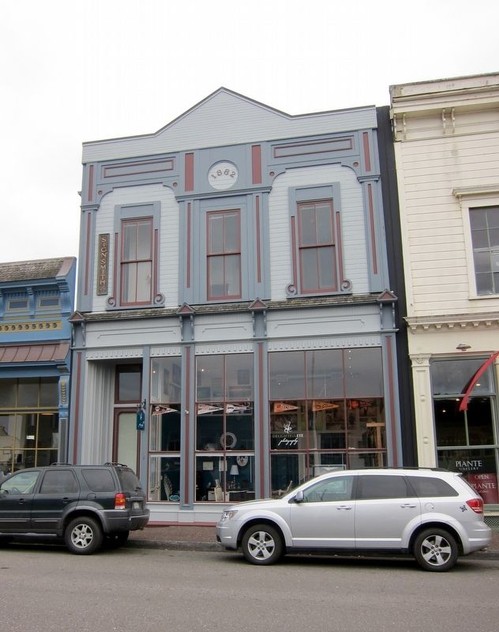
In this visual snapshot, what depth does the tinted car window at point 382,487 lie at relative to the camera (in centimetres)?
999

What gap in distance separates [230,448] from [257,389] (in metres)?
1.46

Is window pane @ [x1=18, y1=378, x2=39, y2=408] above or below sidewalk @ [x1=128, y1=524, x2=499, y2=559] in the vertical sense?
above

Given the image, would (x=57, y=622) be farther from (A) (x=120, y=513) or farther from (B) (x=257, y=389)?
(B) (x=257, y=389)

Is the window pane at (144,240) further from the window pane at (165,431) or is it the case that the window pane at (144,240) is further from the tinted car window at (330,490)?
the tinted car window at (330,490)

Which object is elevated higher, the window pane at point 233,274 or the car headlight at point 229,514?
the window pane at point 233,274

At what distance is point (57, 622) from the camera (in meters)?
6.66

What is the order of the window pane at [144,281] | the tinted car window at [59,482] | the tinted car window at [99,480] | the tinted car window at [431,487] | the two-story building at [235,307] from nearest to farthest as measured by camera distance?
the tinted car window at [431,487], the tinted car window at [99,480], the tinted car window at [59,482], the two-story building at [235,307], the window pane at [144,281]

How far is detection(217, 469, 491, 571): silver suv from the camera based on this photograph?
9.62 meters

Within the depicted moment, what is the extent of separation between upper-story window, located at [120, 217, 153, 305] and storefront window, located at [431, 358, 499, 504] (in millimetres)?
7017

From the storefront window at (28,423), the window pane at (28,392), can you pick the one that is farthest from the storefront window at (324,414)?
the window pane at (28,392)

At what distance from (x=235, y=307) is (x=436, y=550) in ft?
23.5

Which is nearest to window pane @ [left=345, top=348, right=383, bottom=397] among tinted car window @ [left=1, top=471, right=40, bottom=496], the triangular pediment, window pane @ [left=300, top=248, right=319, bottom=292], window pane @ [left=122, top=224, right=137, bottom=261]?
window pane @ [left=300, top=248, right=319, bottom=292]

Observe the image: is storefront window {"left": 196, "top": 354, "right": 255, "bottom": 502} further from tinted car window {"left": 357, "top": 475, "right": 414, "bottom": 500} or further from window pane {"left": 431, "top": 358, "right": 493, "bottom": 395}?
tinted car window {"left": 357, "top": 475, "right": 414, "bottom": 500}

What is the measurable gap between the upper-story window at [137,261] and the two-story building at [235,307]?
0.12 feet
